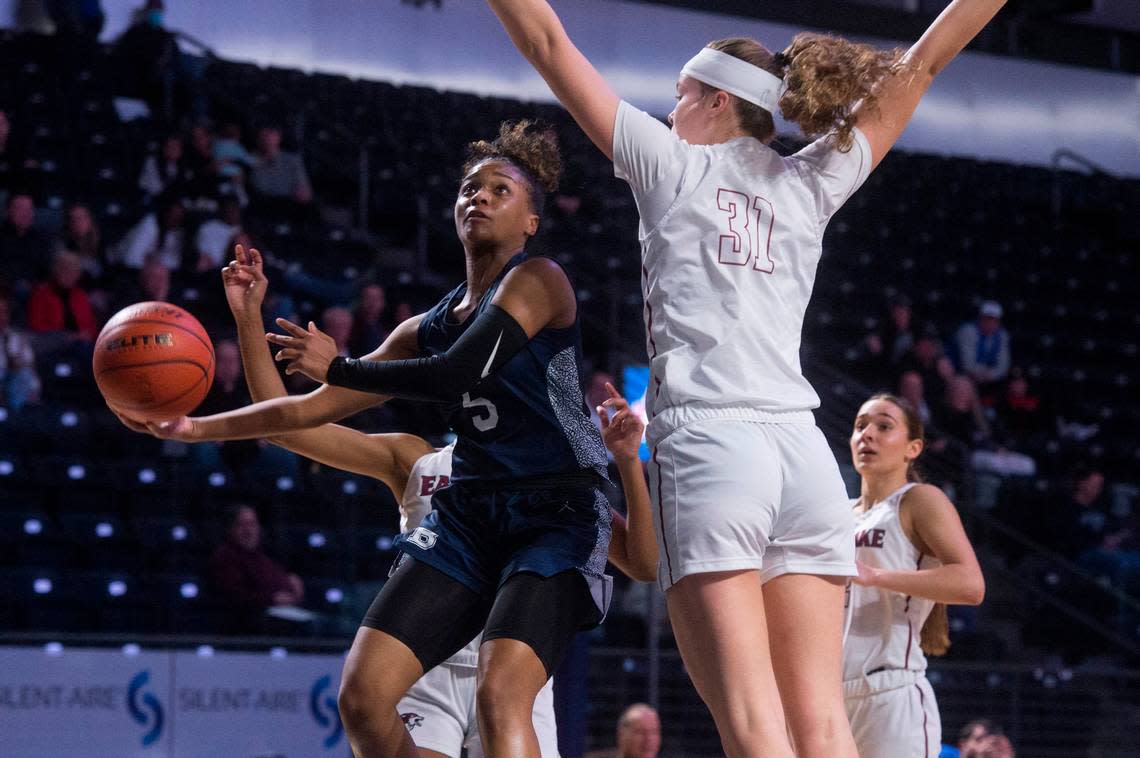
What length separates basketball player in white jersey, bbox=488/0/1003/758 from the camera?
284cm

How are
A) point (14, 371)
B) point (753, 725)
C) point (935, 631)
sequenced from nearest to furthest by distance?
1. point (753, 725)
2. point (935, 631)
3. point (14, 371)

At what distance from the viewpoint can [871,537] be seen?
16.6 ft

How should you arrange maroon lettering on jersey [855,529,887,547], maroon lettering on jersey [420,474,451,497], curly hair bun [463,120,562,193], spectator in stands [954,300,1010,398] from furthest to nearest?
1. spectator in stands [954,300,1010,398]
2. maroon lettering on jersey [855,529,887,547]
3. maroon lettering on jersey [420,474,451,497]
4. curly hair bun [463,120,562,193]

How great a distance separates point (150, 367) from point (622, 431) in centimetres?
128

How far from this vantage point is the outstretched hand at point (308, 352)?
3.46m

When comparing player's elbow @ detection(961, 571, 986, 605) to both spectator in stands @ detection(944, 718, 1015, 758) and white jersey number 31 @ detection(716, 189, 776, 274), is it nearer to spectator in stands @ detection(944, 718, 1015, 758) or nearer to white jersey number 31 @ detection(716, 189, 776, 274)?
white jersey number 31 @ detection(716, 189, 776, 274)

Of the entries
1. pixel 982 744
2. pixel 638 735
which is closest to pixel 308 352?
pixel 638 735

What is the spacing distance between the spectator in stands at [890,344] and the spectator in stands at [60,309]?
671 cm

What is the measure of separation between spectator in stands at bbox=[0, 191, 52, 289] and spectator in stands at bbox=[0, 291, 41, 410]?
1145mm

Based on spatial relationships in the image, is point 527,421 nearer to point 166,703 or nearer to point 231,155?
point 166,703

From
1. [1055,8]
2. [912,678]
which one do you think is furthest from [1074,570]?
[1055,8]

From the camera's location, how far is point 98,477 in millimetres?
8750

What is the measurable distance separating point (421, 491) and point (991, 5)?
2331 mm

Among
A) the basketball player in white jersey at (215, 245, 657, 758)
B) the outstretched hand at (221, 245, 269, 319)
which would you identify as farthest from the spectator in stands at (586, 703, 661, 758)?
the outstretched hand at (221, 245, 269, 319)
